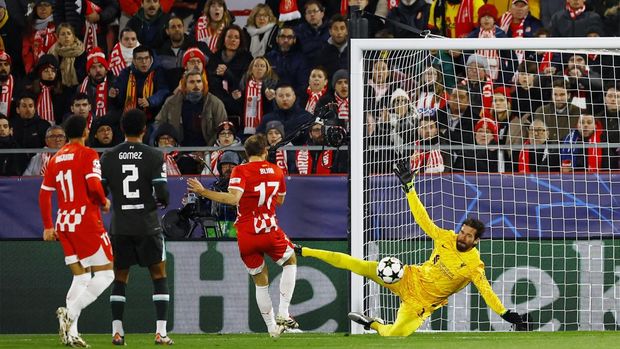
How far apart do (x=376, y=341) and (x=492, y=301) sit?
1.26 metres

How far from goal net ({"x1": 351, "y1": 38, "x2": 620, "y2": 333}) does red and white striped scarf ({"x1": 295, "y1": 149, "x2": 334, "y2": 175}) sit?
33.3 inches

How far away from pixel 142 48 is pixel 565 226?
589 cm

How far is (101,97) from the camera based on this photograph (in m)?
17.0

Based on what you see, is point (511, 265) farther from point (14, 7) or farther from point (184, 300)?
point (14, 7)

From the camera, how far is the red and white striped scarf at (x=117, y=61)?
1727 centimetres

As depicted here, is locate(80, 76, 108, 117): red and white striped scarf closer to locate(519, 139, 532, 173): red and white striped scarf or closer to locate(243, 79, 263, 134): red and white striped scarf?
locate(243, 79, 263, 134): red and white striped scarf

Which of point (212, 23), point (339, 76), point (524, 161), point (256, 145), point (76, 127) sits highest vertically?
point (212, 23)

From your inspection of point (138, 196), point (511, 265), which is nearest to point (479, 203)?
point (511, 265)

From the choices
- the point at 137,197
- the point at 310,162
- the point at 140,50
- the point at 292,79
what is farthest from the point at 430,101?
the point at 137,197

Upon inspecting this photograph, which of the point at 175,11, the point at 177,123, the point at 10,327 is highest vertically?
the point at 175,11

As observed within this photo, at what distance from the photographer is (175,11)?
18.1 metres

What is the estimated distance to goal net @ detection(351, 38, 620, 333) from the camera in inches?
558

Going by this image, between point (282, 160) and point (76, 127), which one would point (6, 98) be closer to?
point (282, 160)

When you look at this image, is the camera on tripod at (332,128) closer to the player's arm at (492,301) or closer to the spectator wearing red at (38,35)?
the player's arm at (492,301)
